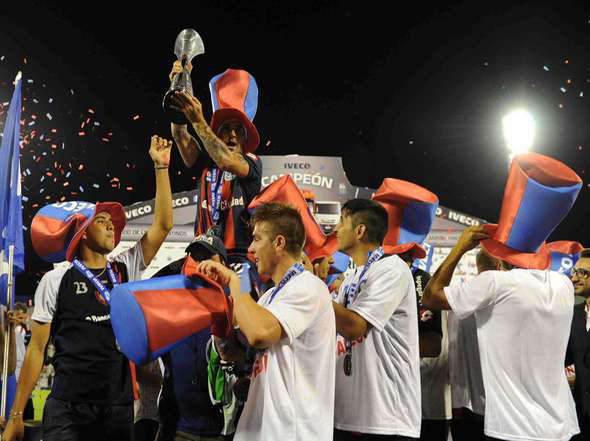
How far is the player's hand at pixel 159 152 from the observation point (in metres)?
4.41

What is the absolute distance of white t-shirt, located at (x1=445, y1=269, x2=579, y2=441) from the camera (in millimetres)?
4184

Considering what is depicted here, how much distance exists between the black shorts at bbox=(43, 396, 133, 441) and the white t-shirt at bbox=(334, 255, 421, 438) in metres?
1.37

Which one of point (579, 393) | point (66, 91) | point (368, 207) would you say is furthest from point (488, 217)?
point (368, 207)

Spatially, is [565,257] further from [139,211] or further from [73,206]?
[139,211]

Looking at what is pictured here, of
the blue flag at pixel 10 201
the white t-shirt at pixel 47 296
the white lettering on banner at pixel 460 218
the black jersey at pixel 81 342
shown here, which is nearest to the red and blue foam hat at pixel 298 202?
the black jersey at pixel 81 342

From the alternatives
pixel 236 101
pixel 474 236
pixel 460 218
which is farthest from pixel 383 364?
pixel 460 218

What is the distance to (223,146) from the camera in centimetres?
398

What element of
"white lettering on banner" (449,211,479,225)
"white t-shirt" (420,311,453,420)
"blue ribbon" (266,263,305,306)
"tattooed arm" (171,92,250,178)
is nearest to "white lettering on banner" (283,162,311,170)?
"white lettering on banner" (449,211,479,225)

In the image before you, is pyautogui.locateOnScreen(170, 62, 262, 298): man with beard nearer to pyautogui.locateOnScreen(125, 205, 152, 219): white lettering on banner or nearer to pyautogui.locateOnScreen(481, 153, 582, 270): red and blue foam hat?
pyautogui.locateOnScreen(481, 153, 582, 270): red and blue foam hat

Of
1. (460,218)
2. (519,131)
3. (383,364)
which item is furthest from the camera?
(460,218)

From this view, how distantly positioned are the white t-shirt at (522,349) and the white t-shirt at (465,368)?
0.56 meters

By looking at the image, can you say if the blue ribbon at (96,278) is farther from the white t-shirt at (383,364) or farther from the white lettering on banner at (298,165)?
the white lettering on banner at (298,165)

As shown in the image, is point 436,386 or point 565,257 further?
point 565,257

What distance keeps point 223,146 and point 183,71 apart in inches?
20.8
